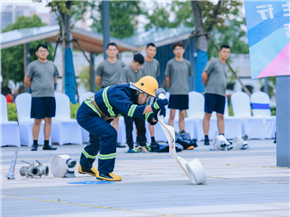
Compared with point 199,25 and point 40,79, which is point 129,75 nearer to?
point 40,79

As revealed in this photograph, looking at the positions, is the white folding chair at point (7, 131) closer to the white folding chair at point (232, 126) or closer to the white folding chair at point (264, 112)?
the white folding chair at point (232, 126)

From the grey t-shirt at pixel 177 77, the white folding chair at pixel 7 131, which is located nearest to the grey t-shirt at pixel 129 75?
the grey t-shirt at pixel 177 77

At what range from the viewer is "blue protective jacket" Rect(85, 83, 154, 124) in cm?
537

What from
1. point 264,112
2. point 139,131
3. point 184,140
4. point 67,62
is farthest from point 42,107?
point 67,62

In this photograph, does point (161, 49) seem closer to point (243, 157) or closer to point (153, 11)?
point (153, 11)

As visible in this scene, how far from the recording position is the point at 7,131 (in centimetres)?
1162

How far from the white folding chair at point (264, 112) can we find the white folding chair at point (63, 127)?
5.38 m

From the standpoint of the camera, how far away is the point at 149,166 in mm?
7289

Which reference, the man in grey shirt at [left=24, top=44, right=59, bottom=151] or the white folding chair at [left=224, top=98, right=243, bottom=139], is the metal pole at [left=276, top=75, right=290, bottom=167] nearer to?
the man in grey shirt at [left=24, top=44, right=59, bottom=151]

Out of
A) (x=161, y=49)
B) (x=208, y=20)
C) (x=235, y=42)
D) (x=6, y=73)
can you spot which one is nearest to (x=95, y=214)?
(x=208, y=20)

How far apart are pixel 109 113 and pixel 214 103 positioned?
5.50 metres

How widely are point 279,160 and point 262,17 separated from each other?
6.51ft

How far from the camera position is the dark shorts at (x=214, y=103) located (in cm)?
1102

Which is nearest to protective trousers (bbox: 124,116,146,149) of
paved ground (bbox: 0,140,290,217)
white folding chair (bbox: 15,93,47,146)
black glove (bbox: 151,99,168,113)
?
paved ground (bbox: 0,140,290,217)
